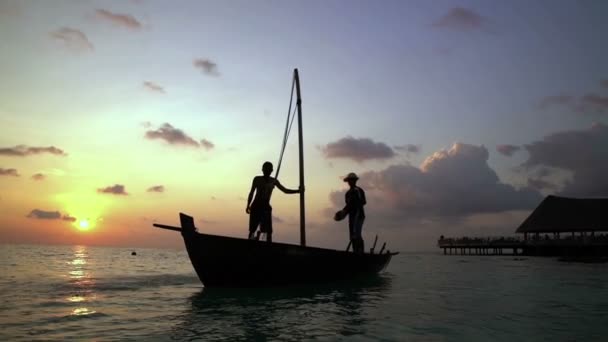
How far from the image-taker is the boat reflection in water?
579 centimetres

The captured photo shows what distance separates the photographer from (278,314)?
7227 millimetres

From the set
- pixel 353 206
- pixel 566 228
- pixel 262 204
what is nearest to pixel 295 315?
pixel 262 204

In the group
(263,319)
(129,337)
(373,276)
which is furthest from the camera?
(373,276)

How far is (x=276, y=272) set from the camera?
10.7m

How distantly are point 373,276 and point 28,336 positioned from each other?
12.2m

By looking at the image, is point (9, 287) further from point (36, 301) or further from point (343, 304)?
point (343, 304)

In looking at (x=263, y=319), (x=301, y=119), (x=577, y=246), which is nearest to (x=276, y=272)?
(x=263, y=319)

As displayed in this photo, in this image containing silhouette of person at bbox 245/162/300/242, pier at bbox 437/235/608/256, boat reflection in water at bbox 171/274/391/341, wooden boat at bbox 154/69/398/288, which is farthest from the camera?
pier at bbox 437/235/608/256

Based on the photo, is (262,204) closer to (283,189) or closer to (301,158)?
(283,189)

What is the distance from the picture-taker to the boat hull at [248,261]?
32.8ft

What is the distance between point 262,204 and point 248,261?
1.46 metres

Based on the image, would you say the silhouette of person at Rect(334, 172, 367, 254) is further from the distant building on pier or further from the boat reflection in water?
the distant building on pier

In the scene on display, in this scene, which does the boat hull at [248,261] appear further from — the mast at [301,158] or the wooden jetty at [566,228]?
the wooden jetty at [566,228]

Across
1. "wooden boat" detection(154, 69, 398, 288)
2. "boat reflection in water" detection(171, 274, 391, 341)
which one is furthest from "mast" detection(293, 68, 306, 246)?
"boat reflection in water" detection(171, 274, 391, 341)
